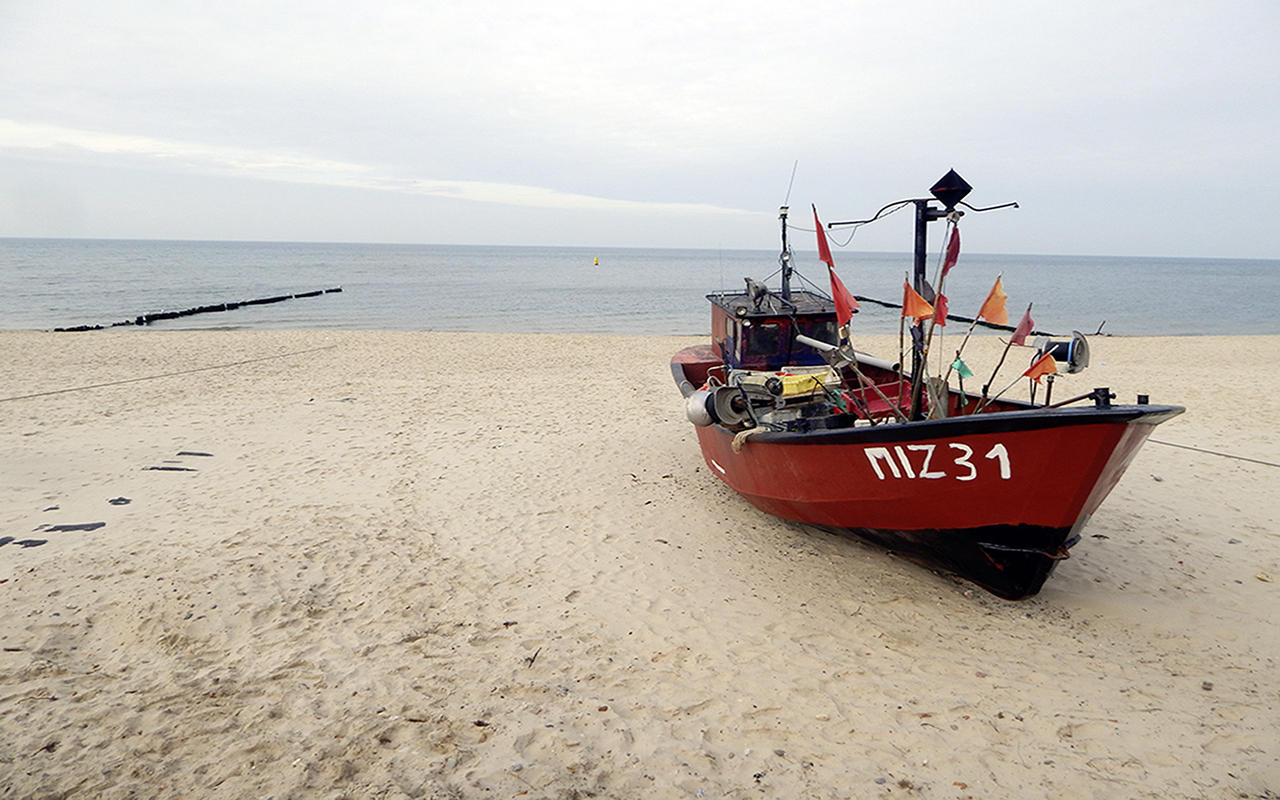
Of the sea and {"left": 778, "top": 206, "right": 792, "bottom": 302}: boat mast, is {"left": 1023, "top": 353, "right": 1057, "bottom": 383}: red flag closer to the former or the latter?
{"left": 778, "top": 206, "right": 792, "bottom": 302}: boat mast

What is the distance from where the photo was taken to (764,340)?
9234 millimetres

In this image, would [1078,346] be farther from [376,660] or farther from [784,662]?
[376,660]

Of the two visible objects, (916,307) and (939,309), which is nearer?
(916,307)

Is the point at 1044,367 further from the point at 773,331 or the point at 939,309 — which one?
the point at 773,331

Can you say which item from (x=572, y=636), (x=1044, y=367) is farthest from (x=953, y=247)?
(x=572, y=636)

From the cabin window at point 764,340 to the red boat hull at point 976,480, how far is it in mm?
2944

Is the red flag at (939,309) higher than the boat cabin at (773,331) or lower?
higher

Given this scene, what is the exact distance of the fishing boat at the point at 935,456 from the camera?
16.2 ft

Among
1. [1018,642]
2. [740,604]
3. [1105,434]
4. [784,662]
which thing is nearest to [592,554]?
[740,604]

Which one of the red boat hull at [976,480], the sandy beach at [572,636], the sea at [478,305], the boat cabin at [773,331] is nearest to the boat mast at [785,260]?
the boat cabin at [773,331]

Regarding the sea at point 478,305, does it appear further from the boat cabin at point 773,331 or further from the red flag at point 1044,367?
the red flag at point 1044,367

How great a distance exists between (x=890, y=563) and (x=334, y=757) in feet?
15.6

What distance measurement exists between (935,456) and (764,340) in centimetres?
418

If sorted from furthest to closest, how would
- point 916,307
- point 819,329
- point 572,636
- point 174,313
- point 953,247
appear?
point 174,313, point 819,329, point 953,247, point 916,307, point 572,636
